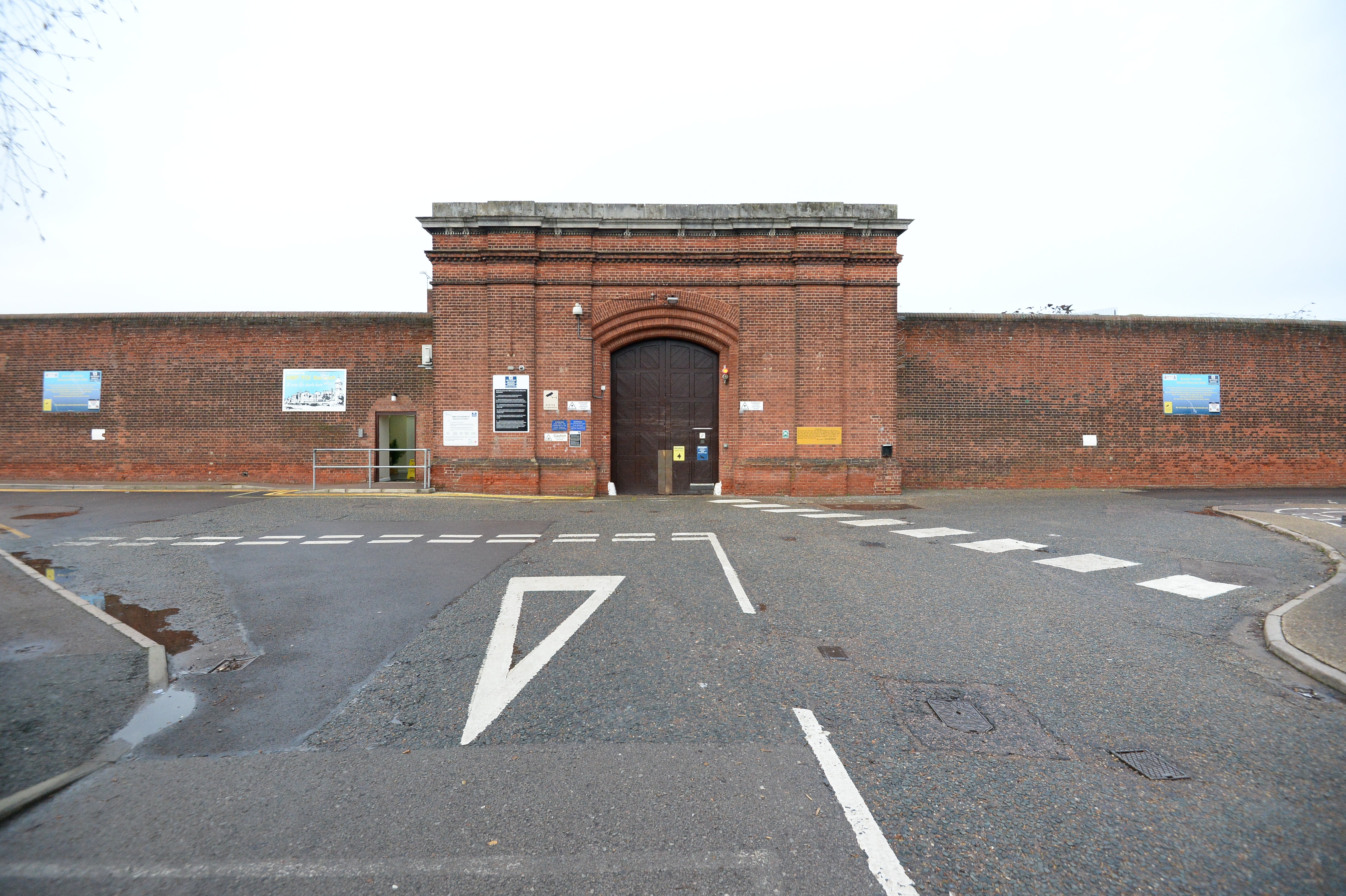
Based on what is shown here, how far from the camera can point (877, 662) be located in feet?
13.6

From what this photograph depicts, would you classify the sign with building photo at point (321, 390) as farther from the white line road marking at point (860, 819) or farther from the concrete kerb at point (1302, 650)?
the concrete kerb at point (1302, 650)

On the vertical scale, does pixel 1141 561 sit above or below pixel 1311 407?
below

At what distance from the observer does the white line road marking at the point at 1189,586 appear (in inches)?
235

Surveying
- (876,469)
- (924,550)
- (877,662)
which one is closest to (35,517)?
(877,662)

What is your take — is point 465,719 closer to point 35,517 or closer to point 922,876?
point 922,876

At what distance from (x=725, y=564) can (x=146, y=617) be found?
6.07 m

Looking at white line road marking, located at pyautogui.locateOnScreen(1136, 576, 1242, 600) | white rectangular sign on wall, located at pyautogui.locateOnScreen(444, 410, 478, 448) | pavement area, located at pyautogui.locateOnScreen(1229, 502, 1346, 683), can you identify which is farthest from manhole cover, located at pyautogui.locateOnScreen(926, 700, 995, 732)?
white rectangular sign on wall, located at pyautogui.locateOnScreen(444, 410, 478, 448)

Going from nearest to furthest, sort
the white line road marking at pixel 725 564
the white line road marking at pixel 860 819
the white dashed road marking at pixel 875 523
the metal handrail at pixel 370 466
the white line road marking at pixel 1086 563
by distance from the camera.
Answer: the white line road marking at pixel 860 819 → the white line road marking at pixel 725 564 → the white line road marking at pixel 1086 563 → the white dashed road marking at pixel 875 523 → the metal handrail at pixel 370 466

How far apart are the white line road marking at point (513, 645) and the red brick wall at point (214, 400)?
12.8 meters

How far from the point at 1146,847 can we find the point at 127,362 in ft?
81.8

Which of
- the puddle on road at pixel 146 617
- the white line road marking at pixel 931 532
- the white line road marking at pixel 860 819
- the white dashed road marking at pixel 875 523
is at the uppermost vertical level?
the white dashed road marking at pixel 875 523

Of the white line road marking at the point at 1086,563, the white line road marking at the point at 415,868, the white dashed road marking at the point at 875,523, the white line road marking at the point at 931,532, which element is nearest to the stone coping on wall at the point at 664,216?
the white dashed road marking at the point at 875,523

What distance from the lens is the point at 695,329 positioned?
15.8 m

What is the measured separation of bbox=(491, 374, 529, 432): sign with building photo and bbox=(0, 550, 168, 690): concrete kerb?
9120 mm
